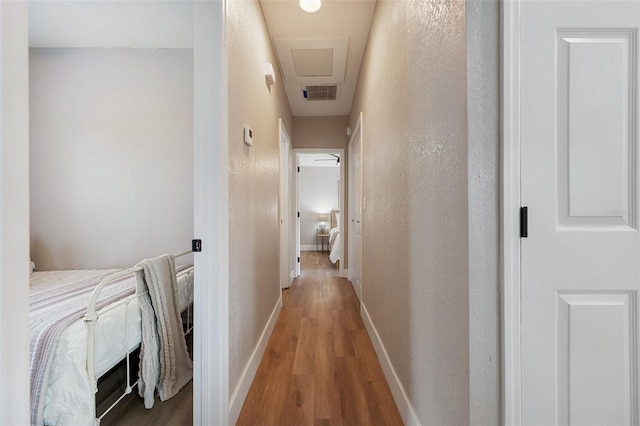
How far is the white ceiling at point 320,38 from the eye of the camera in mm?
2109

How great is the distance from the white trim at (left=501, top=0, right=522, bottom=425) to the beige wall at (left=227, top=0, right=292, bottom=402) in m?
1.13

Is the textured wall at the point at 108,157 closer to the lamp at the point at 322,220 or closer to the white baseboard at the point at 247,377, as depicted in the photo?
the white baseboard at the point at 247,377

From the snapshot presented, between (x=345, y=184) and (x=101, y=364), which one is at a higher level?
(x=345, y=184)

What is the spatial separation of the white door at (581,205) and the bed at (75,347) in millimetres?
1592

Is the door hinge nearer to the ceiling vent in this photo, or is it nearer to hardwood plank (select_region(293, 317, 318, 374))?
hardwood plank (select_region(293, 317, 318, 374))

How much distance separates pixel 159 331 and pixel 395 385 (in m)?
1.35

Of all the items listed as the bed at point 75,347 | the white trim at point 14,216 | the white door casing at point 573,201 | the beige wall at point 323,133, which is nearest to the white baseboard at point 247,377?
the bed at point 75,347

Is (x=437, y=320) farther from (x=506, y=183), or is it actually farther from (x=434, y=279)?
(x=506, y=183)

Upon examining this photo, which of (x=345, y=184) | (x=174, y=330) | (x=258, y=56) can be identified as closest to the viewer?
(x=174, y=330)

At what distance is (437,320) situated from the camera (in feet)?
3.28

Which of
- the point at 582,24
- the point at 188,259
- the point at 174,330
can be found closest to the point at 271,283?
the point at 188,259

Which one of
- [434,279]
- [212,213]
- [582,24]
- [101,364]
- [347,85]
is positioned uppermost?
[347,85]

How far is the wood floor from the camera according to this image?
55.2 inches

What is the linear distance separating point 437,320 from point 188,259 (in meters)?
2.23
